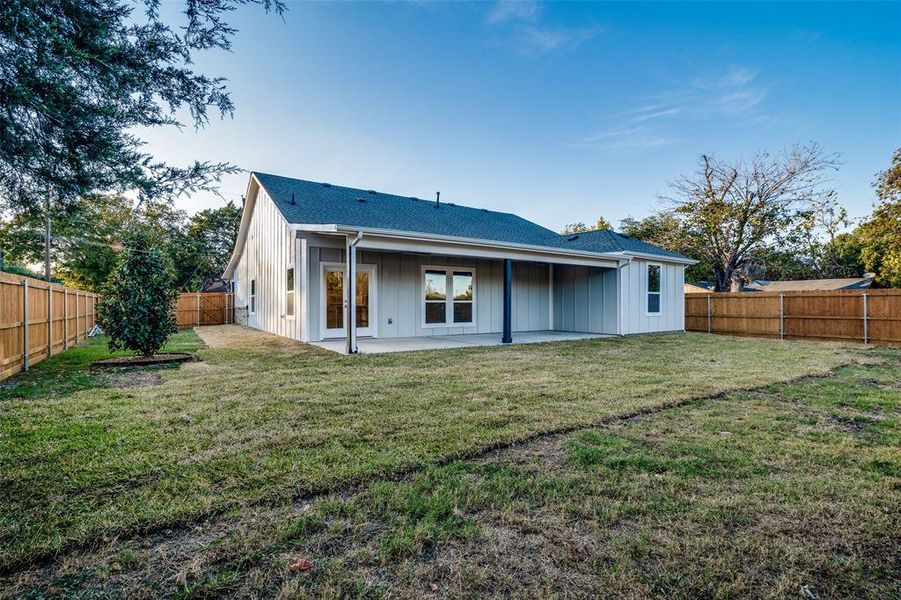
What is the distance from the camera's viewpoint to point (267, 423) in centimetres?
383

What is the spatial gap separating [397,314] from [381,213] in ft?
9.72

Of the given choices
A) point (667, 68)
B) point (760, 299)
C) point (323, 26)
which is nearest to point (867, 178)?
point (760, 299)

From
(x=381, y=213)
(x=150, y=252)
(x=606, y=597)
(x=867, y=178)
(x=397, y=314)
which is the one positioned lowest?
(x=606, y=597)

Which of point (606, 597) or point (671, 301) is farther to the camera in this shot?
point (671, 301)

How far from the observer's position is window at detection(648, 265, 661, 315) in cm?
1385

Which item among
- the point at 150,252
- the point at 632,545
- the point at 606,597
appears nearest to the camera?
the point at 606,597

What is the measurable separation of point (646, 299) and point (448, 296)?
663 cm

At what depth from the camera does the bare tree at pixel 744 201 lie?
791 inches

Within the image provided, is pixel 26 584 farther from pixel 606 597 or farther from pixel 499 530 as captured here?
pixel 606 597

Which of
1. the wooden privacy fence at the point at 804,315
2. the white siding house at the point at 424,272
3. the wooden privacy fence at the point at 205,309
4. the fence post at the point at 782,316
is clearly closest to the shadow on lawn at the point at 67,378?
the white siding house at the point at 424,272

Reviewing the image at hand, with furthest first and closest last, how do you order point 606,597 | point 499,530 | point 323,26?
1. point 323,26
2. point 499,530
3. point 606,597

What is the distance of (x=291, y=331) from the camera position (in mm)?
10883

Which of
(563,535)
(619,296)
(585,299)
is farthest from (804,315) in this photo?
(563,535)

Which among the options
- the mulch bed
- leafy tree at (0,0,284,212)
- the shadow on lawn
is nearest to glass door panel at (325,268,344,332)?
the mulch bed
